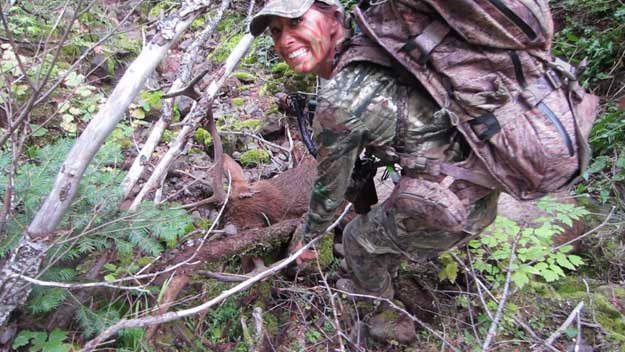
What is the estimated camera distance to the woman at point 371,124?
256 centimetres

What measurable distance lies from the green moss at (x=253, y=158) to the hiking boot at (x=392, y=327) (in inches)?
94.6

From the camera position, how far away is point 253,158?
549cm

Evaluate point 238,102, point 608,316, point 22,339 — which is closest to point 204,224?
point 22,339

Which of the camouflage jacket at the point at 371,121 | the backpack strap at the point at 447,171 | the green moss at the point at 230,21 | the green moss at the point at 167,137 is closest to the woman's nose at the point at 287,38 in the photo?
the camouflage jacket at the point at 371,121

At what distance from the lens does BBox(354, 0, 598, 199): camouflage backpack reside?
2.29 meters

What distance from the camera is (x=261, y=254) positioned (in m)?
3.86

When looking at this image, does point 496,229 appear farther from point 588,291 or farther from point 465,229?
point 465,229

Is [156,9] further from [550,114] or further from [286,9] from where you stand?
[550,114]

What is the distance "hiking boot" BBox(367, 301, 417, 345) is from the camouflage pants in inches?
7.7

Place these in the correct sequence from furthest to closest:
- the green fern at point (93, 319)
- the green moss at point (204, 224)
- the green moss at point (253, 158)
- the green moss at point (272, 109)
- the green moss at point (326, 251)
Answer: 1. the green moss at point (272, 109)
2. the green moss at point (253, 158)
3. the green moss at point (204, 224)
4. the green moss at point (326, 251)
5. the green fern at point (93, 319)

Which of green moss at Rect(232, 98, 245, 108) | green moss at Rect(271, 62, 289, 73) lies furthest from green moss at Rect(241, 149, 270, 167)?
green moss at Rect(271, 62, 289, 73)

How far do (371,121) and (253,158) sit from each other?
3.06m

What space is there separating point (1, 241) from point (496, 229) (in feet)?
11.2

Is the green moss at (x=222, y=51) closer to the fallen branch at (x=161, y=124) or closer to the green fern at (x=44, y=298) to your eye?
the fallen branch at (x=161, y=124)
